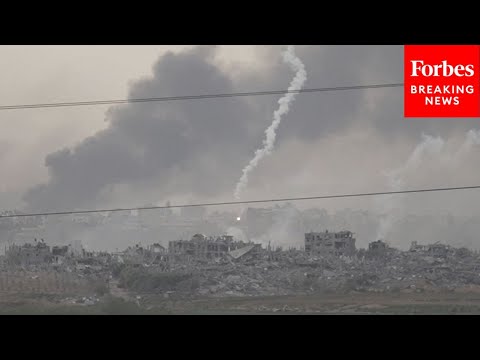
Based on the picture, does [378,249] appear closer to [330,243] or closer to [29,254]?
[330,243]

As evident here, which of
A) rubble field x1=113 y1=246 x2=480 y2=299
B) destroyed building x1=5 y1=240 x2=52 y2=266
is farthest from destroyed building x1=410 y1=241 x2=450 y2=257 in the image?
destroyed building x1=5 y1=240 x2=52 y2=266

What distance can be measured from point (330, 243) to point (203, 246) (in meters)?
6.67

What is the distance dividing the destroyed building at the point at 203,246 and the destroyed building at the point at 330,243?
344cm

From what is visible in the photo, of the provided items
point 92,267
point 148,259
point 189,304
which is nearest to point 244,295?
point 189,304

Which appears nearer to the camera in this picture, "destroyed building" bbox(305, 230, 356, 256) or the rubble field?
the rubble field

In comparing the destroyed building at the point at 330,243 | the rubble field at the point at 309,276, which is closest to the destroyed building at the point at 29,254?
the rubble field at the point at 309,276

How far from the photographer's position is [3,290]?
29891 millimetres

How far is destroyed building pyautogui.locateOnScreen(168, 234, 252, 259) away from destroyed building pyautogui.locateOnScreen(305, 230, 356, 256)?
3.44 meters

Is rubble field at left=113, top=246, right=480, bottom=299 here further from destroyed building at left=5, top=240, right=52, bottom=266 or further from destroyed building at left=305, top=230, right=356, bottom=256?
destroyed building at left=5, top=240, right=52, bottom=266

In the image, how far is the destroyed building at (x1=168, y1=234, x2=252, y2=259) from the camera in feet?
110

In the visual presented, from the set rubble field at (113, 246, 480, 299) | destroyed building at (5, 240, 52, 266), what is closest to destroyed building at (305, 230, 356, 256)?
rubble field at (113, 246, 480, 299)

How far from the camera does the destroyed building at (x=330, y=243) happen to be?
33.4 metres

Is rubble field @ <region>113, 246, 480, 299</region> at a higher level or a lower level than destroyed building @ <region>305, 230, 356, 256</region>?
lower

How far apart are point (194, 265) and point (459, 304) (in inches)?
505
